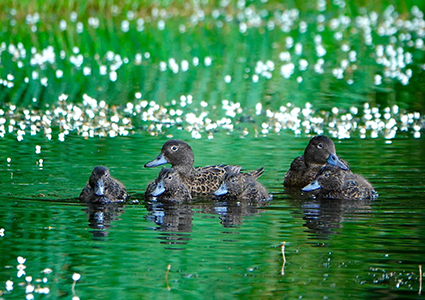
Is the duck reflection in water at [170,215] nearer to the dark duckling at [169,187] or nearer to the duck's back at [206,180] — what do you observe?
the dark duckling at [169,187]

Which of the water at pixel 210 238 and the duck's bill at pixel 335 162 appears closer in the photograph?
the water at pixel 210 238

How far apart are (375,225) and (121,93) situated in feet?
42.6

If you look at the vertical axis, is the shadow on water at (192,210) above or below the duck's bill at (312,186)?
below

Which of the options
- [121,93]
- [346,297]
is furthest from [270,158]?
[121,93]

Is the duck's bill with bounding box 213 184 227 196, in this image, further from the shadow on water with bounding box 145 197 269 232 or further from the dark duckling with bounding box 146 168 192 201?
the dark duckling with bounding box 146 168 192 201

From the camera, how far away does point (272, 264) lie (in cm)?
855

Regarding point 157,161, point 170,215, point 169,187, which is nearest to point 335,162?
point 169,187

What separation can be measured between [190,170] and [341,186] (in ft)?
7.62

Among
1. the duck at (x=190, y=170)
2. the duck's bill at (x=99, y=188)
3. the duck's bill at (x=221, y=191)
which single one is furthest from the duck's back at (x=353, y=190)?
the duck's bill at (x=99, y=188)

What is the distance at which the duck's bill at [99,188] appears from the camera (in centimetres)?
1132

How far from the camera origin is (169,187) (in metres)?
11.8

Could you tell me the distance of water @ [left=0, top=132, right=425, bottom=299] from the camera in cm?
789

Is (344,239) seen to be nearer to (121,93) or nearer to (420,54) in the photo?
(121,93)

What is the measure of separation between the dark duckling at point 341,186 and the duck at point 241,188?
71 centimetres
